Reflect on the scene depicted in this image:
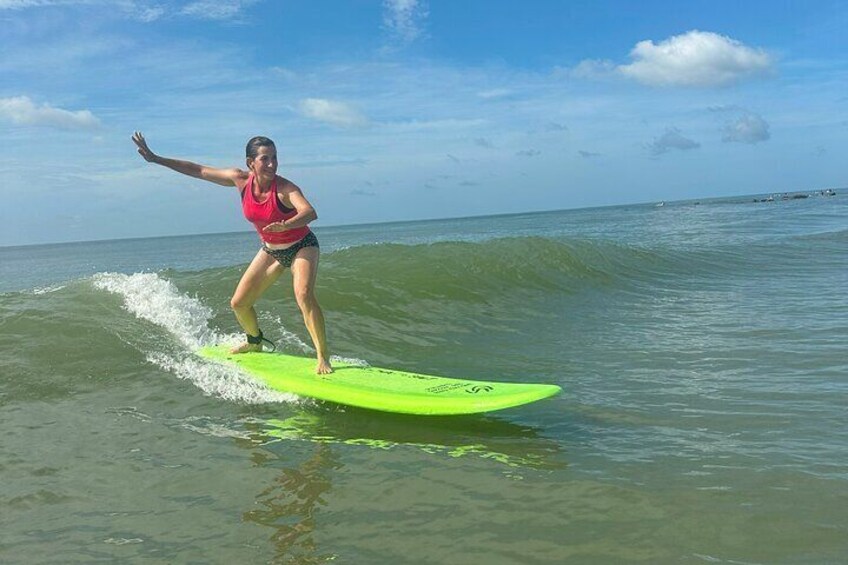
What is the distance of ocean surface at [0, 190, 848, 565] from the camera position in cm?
328

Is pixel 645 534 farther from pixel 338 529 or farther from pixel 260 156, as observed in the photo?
pixel 260 156

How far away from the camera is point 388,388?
18.1 ft

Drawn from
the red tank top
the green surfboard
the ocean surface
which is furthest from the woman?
the ocean surface

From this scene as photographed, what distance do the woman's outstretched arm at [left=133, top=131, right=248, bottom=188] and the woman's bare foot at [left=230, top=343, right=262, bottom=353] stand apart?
1.77 metres

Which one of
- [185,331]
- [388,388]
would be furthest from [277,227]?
[185,331]

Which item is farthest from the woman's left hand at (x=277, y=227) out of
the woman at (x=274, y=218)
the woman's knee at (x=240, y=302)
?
the woman's knee at (x=240, y=302)

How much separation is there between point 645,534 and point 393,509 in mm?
1301

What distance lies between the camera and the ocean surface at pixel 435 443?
3.28m

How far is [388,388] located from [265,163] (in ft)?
7.56

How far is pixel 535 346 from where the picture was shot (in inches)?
325

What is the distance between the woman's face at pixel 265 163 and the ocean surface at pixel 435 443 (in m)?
1.98

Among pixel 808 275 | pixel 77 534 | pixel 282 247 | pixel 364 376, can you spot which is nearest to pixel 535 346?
pixel 364 376

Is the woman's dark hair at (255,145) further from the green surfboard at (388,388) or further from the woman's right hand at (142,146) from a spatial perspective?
the green surfboard at (388,388)

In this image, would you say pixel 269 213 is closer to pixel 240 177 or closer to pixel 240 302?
pixel 240 177
